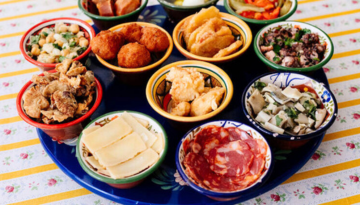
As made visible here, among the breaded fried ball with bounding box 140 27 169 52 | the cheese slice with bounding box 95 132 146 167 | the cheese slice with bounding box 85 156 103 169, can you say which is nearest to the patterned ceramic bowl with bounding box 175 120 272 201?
the cheese slice with bounding box 95 132 146 167

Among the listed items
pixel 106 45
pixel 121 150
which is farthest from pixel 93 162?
pixel 106 45

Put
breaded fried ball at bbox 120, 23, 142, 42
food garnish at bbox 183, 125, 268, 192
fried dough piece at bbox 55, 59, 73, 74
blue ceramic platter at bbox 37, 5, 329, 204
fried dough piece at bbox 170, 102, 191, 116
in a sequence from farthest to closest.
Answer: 1. breaded fried ball at bbox 120, 23, 142, 42
2. fried dough piece at bbox 55, 59, 73, 74
3. fried dough piece at bbox 170, 102, 191, 116
4. blue ceramic platter at bbox 37, 5, 329, 204
5. food garnish at bbox 183, 125, 268, 192

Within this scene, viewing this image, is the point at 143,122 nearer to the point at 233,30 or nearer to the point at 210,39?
the point at 210,39

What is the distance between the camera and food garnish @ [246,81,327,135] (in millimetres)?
2066

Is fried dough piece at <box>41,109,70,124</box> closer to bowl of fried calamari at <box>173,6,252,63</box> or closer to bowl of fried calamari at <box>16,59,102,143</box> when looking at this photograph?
bowl of fried calamari at <box>16,59,102,143</box>

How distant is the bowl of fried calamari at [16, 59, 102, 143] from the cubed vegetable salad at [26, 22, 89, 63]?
35 centimetres

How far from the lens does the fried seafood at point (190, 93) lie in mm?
2127

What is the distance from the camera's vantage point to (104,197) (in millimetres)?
1950

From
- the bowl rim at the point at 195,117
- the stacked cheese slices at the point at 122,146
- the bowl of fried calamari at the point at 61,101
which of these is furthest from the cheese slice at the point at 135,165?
the bowl of fried calamari at the point at 61,101

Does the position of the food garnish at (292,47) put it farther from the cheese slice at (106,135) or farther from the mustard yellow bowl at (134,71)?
the cheese slice at (106,135)

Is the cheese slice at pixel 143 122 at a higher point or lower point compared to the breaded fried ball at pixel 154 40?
lower

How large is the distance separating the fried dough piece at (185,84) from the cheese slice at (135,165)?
513mm

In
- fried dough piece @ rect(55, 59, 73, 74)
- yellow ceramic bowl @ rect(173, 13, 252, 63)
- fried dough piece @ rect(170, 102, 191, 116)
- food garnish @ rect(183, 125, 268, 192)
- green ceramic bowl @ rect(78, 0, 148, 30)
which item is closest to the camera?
food garnish @ rect(183, 125, 268, 192)

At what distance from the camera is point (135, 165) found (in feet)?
6.13
